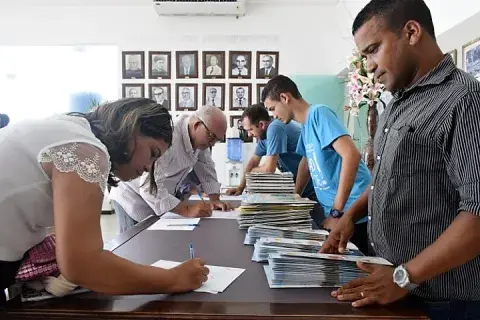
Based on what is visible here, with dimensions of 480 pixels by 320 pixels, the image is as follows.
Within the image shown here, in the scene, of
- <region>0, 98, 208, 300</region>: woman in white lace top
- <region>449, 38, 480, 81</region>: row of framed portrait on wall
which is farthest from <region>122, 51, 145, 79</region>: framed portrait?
<region>0, 98, 208, 300</region>: woman in white lace top

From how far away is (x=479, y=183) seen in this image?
85 cm

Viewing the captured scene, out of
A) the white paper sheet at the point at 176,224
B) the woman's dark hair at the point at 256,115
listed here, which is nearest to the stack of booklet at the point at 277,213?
the white paper sheet at the point at 176,224

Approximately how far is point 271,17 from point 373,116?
227 cm

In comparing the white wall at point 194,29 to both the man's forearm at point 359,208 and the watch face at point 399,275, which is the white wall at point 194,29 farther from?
the watch face at point 399,275

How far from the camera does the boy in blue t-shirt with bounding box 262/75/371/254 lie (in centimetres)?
183

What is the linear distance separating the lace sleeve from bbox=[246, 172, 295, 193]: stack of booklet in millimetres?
1270

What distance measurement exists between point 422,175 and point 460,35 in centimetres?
158

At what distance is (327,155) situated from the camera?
6.63 feet

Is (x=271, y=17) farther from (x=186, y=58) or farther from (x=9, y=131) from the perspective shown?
(x=9, y=131)

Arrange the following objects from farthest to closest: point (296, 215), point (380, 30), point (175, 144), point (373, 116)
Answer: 1. point (373, 116)
2. point (175, 144)
3. point (296, 215)
4. point (380, 30)

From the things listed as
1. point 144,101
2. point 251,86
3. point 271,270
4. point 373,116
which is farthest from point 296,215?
point 251,86

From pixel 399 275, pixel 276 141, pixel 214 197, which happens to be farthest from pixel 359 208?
pixel 276 141

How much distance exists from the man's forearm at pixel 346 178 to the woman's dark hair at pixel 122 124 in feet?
3.09

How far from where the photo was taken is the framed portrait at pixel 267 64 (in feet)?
16.1
